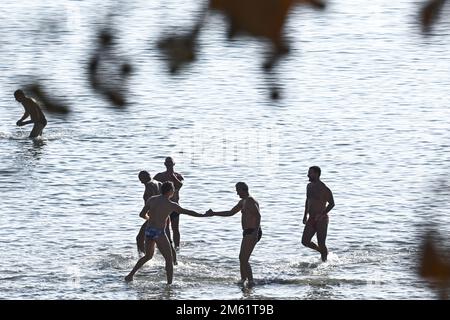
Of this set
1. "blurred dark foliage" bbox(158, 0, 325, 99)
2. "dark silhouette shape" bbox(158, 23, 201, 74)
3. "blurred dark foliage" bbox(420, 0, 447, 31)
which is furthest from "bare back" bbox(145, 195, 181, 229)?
"blurred dark foliage" bbox(158, 0, 325, 99)

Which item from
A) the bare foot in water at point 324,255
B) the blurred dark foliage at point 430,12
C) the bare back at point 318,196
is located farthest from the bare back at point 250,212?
the blurred dark foliage at point 430,12

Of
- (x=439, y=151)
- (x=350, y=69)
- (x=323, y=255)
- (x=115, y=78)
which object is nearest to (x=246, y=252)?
(x=323, y=255)

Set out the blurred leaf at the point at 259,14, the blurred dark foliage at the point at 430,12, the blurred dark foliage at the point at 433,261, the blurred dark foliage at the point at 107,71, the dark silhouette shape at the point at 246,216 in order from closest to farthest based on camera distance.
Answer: the blurred leaf at the point at 259,14
the blurred dark foliage at the point at 430,12
the blurred dark foliage at the point at 107,71
the blurred dark foliage at the point at 433,261
the dark silhouette shape at the point at 246,216

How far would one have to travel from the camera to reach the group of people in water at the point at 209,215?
711 inches

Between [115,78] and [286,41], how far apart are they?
892 mm

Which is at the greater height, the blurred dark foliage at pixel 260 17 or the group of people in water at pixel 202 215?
the blurred dark foliage at pixel 260 17

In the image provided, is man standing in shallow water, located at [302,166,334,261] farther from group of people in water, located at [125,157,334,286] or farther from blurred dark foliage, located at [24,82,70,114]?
blurred dark foliage, located at [24,82,70,114]

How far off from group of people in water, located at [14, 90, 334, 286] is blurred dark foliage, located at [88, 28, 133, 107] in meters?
11.5

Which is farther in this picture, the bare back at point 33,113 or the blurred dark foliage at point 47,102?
the bare back at point 33,113

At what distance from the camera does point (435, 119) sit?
129 feet

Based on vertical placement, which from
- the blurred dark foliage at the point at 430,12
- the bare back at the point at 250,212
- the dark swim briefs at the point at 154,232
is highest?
the blurred dark foliage at the point at 430,12

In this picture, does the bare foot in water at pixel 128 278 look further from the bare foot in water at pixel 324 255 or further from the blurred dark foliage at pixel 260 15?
the blurred dark foliage at pixel 260 15

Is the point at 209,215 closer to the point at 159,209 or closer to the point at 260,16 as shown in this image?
the point at 159,209

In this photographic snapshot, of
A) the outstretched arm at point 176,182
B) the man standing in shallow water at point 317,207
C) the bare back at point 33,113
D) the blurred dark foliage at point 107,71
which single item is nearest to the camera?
the blurred dark foliage at point 107,71
